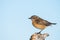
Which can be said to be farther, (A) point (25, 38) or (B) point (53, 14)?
→ (B) point (53, 14)

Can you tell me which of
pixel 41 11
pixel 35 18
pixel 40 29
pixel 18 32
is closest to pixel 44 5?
pixel 41 11

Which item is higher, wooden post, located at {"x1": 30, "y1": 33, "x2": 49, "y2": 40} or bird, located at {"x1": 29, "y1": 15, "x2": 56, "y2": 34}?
bird, located at {"x1": 29, "y1": 15, "x2": 56, "y2": 34}

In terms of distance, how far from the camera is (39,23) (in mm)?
1681

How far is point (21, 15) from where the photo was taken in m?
1.66

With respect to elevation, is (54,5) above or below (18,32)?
above

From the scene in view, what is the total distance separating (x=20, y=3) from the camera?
5.56 feet

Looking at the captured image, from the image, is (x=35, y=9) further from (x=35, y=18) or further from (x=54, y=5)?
(x=54, y=5)

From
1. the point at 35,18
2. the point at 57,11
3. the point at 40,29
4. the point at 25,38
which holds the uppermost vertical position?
the point at 57,11

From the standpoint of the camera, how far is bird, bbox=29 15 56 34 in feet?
5.45

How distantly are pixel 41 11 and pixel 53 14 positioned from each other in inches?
6.4

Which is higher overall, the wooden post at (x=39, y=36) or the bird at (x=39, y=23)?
the bird at (x=39, y=23)

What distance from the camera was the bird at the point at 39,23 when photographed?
1.66m

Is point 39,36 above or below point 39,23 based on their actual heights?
below

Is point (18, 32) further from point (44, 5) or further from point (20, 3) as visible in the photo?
point (44, 5)
